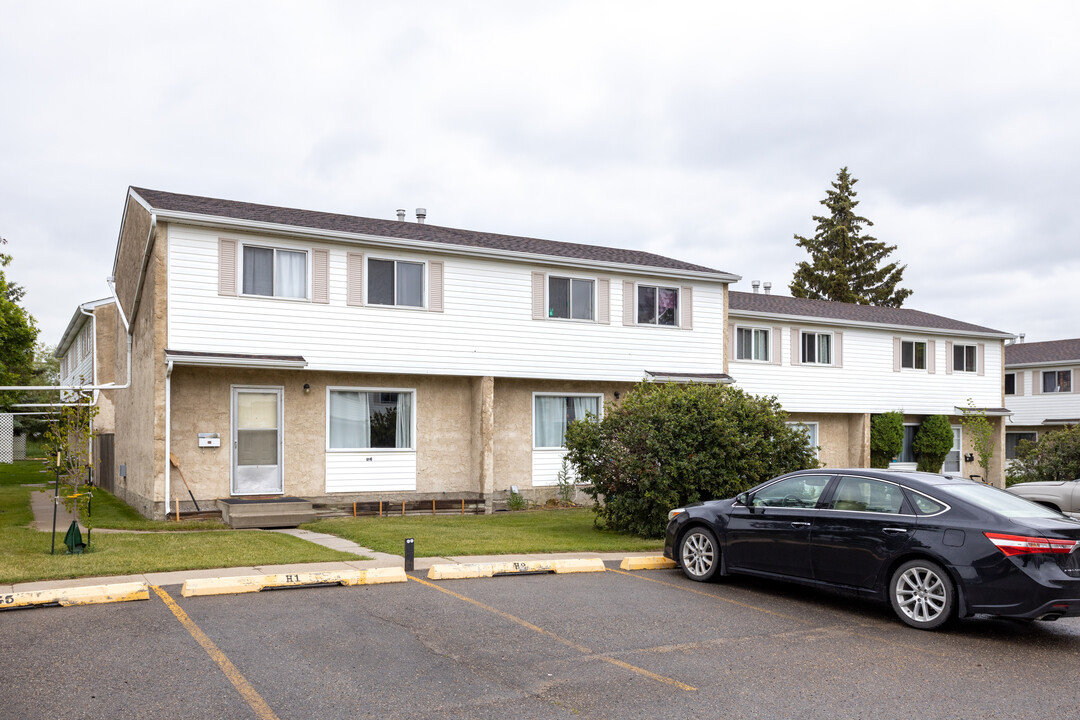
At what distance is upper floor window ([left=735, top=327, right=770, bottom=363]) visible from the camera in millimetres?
26000

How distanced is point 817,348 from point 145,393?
65.0 ft

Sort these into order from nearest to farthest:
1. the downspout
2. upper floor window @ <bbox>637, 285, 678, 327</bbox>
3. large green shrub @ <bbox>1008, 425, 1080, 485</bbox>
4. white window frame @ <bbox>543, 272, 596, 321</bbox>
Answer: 1. the downspout
2. large green shrub @ <bbox>1008, 425, 1080, 485</bbox>
3. white window frame @ <bbox>543, 272, 596, 321</bbox>
4. upper floor window @ <bbox>637, 285, 678, 327</bbox>

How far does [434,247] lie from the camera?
1862cm

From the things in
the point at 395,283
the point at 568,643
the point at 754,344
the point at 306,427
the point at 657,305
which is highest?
the point at 395,283

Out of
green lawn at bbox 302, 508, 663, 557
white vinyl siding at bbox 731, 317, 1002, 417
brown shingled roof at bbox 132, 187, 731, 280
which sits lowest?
green lawn at bbox 302, 508, 663, 557

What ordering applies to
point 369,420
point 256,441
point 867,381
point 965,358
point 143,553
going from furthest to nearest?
point 965,358
point 867,381
point 369,420
point 256,441
point 143,553

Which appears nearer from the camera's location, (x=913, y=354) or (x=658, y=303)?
(x=658, y=303)

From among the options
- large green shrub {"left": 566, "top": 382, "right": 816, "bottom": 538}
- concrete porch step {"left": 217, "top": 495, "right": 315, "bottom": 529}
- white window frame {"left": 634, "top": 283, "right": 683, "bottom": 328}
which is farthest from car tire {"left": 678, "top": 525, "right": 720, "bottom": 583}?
white window frame {"left": 634, "top": 283, "right": 683, "bottom": 328}

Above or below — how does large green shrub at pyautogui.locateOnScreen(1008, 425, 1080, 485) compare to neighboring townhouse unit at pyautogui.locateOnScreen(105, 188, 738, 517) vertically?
below

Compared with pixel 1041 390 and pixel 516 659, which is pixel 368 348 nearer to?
pixel 516 659

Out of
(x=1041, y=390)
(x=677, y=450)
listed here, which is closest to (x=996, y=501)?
(x=677, y=450)

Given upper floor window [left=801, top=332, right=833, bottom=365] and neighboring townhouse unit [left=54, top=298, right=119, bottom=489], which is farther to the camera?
upper floor window [left=801, top=332, right=833, bottom=365]

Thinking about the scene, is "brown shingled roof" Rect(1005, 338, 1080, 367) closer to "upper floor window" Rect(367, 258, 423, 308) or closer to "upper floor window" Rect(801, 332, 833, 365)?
"upper floor window" Rect(801, 332, 833, 365)

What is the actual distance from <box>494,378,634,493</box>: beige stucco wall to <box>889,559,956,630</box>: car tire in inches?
488
